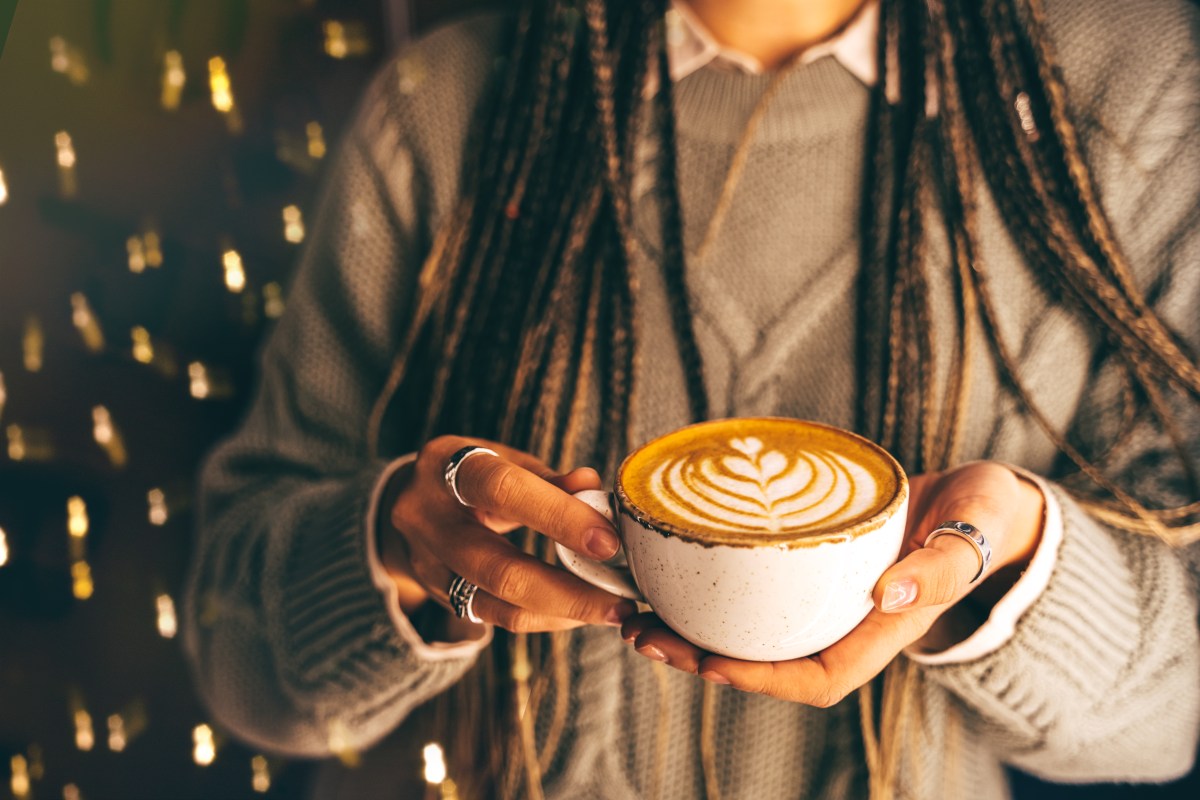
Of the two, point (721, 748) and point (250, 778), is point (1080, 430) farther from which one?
point (250, 778)

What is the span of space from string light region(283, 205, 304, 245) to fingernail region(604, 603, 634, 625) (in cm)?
76

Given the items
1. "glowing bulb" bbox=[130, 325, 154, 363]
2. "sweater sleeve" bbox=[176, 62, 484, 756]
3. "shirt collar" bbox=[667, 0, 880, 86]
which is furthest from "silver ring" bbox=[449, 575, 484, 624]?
"shirt collar" bbox=[667, 0, 880, 86]

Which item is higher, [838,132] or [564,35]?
[564,35]

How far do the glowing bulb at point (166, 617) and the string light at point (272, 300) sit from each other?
35cm

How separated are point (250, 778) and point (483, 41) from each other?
2.73 ft

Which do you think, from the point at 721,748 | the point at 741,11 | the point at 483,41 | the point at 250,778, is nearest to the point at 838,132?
the point at 741,11

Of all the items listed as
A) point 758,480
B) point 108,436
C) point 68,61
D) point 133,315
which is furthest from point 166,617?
point 758,480

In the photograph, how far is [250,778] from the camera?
0.99m

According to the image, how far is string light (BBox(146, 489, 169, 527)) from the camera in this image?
0.95 m

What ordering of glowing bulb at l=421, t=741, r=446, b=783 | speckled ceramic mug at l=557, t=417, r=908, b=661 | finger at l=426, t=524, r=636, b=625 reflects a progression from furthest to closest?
1. glowing bulb at l=421, t=741, r=446, b=783
2. finger at l=426, t=524, r=636, b=625
3. speckled ceramic mug at l=557, t=417, r=908, b=661

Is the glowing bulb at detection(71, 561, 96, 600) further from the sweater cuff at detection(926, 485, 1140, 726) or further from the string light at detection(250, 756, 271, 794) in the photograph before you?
the sweater cuff at detection(926, 485, 1140, 726)

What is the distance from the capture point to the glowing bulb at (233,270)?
3.28 ft

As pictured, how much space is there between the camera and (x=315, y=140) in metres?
1.13

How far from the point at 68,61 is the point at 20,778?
48cm
